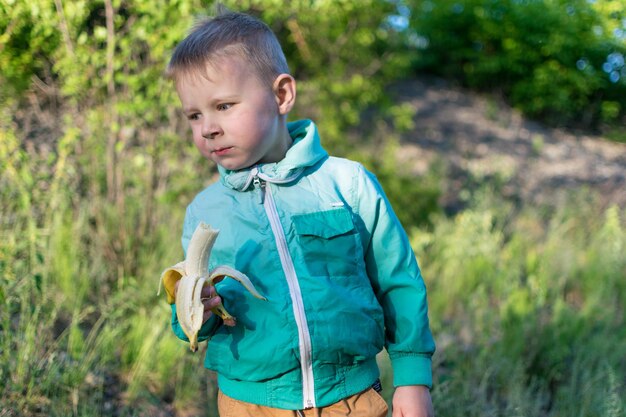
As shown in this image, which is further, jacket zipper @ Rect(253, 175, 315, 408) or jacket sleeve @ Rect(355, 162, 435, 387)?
jacket sleeve @ Rect(355, 162, 435, 387)

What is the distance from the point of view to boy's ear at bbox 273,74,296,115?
6.52ft

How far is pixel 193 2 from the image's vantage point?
394 centimetres

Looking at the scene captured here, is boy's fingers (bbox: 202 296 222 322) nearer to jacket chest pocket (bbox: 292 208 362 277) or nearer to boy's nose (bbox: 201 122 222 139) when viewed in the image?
jacket chest pocket (bbox: 292 208 362 277)

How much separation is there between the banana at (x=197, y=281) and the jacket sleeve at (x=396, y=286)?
1.34ft

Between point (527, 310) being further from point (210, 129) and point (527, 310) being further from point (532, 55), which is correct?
point (532, 55)

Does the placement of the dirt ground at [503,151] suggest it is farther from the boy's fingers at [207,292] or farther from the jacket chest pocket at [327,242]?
the boy's fingers at [207,292]

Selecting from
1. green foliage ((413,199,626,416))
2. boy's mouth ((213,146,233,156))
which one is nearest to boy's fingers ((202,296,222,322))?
boy's mouth ((213,146,233,156))

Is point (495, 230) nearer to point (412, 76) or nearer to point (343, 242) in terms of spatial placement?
point (343, 242)

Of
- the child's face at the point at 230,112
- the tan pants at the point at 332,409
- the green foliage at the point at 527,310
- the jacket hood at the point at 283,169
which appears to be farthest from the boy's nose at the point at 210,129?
the green foliage at the point at 527,310

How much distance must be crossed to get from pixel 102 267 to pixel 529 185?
541 centimetres

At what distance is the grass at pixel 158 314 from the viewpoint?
2879 millimetres

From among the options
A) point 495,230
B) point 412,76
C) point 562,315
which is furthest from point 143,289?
point 412,76

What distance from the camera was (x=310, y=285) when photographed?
5.98ft

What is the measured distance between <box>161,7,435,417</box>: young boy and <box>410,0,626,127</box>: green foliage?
693 centimetres
